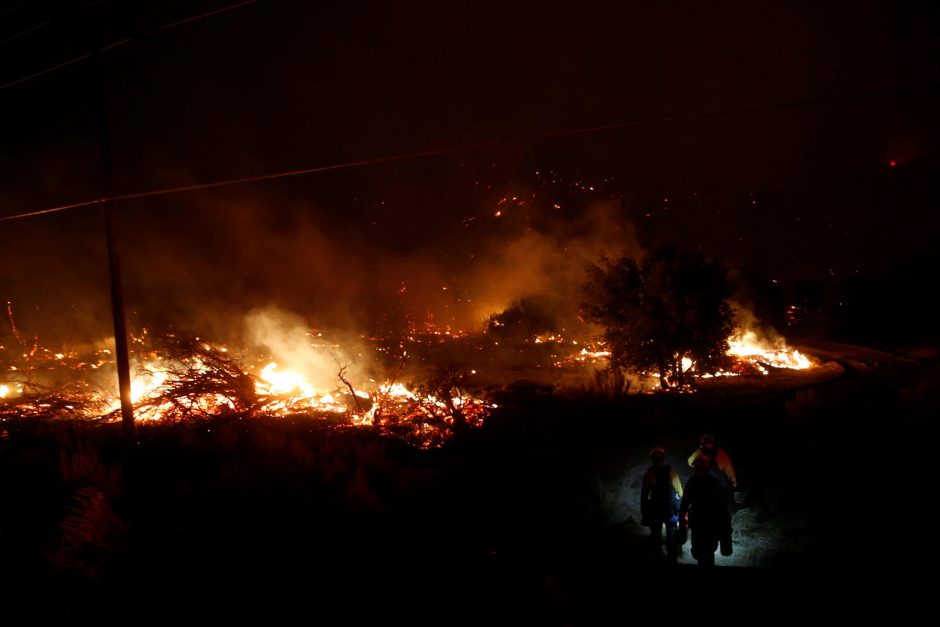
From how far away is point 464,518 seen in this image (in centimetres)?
671

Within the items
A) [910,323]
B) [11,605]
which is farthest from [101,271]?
[910,323]

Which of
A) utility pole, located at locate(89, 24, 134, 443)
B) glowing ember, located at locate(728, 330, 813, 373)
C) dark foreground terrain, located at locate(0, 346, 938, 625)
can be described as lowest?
dark foreground terrain, located at locate(0, 346, 938, 625)

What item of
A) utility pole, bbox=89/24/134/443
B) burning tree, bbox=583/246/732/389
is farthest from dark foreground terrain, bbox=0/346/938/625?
burning tree, bbox=583/246/732/389

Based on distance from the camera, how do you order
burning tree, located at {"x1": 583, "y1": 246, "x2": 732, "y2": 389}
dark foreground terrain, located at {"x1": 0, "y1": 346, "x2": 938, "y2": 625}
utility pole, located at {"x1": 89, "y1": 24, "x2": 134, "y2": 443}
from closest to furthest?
dark foreground terrain, located at {"x1": 0, "y1": 346, "x2": 938, "y2": 625}, utility pole, located at {"x1": 89, "y1": 24, "x2": 134, "y2": 443}, burning tree, located at {"x1": 583, "y1": 246, "x2": 732, "y2": 389}

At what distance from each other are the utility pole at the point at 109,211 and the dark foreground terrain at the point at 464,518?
0.86 meters

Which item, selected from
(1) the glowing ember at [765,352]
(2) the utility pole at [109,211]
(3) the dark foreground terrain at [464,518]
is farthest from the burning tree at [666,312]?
(2) the utility pole at [109,211]

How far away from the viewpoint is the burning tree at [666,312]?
1300cm

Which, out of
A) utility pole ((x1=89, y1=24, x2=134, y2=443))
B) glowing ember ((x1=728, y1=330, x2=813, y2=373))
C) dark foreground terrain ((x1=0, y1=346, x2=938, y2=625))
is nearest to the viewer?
dark foreground terrain ((x1=0, y1=346, x2=938, y2=625))

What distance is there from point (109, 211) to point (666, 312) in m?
10.8

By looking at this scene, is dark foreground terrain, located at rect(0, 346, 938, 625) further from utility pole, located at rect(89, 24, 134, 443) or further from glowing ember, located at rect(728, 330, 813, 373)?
glowing ember, located at rect(728, 330, 813, 373)

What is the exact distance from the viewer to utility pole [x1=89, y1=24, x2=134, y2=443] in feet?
29.9

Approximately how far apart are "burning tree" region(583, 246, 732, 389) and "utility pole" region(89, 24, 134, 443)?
9.51 metres

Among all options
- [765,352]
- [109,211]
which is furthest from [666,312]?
[109,211]

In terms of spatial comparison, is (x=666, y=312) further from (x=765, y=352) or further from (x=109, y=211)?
(x=109, y=211)
